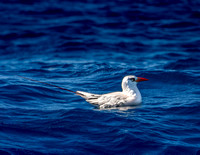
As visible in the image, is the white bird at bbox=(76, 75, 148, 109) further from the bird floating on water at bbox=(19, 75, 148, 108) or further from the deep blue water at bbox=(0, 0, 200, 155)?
the deep blue water at bbox=(0, 0, 200, 155)

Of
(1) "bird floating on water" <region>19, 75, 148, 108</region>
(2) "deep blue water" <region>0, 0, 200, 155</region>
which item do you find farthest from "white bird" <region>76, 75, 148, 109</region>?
(2) "deep blue water" <region>0, 0, 200, 155</region>

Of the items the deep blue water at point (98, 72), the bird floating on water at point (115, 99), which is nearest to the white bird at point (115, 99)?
the bird floating on water at point (115, 99)

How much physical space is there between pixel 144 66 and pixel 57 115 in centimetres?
797

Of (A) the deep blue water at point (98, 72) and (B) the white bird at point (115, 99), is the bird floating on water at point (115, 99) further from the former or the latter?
(A) the deep blue water at point (98, 72)

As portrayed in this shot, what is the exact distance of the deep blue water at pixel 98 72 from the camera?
804 centimetres

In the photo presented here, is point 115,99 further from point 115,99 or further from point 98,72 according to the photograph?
point 98,72

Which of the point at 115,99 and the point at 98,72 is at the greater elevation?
the point at 98,72

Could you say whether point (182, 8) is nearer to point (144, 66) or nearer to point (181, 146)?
point (144, 66)

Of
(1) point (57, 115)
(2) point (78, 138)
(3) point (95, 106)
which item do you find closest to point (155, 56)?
(3) point (95, 106)

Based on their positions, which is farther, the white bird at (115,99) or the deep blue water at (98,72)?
the white bird at (115,99)

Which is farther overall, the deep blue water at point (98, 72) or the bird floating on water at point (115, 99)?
the bird floating on water at point (115, 99)

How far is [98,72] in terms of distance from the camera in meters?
15.3

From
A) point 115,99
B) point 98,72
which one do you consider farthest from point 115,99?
point 98,72

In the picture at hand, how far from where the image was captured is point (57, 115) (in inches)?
376
